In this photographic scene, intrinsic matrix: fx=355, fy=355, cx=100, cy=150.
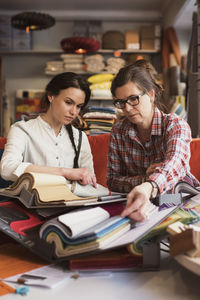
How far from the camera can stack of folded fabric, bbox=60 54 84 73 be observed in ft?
17.2

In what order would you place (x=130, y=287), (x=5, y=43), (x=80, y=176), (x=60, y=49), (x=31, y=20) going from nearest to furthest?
(x=130, y=287) < (x=80, y=176) < (x=31, y=20) < (x=5, y=43) < (x=60, y=49)

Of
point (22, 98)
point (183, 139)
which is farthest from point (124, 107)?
point (22, 98)

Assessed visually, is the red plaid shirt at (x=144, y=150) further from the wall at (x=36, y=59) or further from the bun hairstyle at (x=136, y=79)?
the wall at (x=36, y=59)

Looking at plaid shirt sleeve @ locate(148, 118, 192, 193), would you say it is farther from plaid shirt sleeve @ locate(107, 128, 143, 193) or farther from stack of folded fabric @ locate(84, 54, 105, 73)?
stack of folded fabric @ locate(84, 54, 105, 73)

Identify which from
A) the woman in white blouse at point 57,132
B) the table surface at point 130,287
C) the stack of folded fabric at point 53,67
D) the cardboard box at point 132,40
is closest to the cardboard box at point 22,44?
the stack of folded fabric at point 53,67

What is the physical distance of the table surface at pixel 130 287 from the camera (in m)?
0.53

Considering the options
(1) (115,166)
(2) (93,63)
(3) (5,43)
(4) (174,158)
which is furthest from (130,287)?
(3) (5,43)

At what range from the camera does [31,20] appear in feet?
13.8

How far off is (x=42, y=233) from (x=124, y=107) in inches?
31.7

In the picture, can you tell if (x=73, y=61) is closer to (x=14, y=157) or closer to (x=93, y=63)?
(x=93, y=63)

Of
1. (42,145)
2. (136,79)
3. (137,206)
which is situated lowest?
(137,206)

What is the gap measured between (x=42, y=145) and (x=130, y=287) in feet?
4.03

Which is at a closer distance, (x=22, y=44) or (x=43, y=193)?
(x=43, y=193)

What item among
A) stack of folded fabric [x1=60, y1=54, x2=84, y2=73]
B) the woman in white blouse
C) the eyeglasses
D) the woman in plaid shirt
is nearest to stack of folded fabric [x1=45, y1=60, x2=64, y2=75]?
stack of folded fabric [x1=60, y1=54, x2=84, y2=73]
